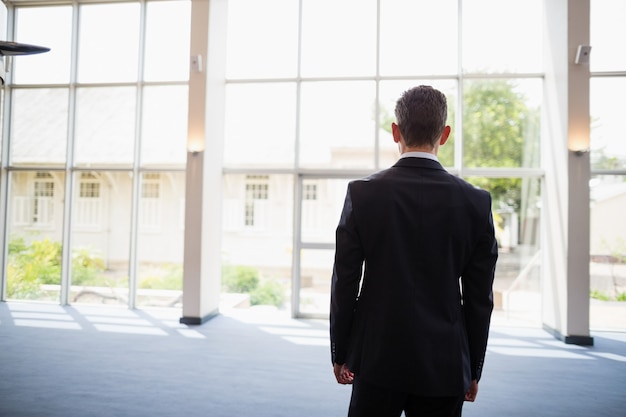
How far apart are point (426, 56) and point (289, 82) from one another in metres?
2.13

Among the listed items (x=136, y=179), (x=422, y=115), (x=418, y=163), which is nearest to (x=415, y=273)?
(x=418, y=163)

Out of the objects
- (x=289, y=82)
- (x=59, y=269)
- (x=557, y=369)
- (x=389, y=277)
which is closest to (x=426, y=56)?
(x=289, y=82)

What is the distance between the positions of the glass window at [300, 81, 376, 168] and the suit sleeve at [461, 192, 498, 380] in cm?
527

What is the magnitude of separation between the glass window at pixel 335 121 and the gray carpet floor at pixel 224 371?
2540 millimetres

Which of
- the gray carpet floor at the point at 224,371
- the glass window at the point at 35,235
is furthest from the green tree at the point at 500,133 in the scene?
the glass window at the point at 35,235

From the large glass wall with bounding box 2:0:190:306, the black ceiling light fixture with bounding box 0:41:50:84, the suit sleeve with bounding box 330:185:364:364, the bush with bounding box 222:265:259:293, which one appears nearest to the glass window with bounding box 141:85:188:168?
the large glass wall with bounding box 2:0:190:306

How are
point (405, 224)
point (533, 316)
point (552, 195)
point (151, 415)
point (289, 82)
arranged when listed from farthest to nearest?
point (289, 82), point (533, 316), point (552, 195), point (151, 415), point (405, 224)

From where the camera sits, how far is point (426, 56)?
6410 millimetres

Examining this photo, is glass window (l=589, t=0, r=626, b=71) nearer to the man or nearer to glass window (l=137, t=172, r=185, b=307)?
the man

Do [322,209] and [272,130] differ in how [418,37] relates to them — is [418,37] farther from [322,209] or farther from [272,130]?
[322,209]

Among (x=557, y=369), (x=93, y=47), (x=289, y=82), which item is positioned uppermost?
(x=93, y=47)

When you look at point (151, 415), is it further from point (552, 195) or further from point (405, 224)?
point (552, 195)

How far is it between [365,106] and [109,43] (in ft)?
14.4

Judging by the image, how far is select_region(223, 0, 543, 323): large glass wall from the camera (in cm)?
625
